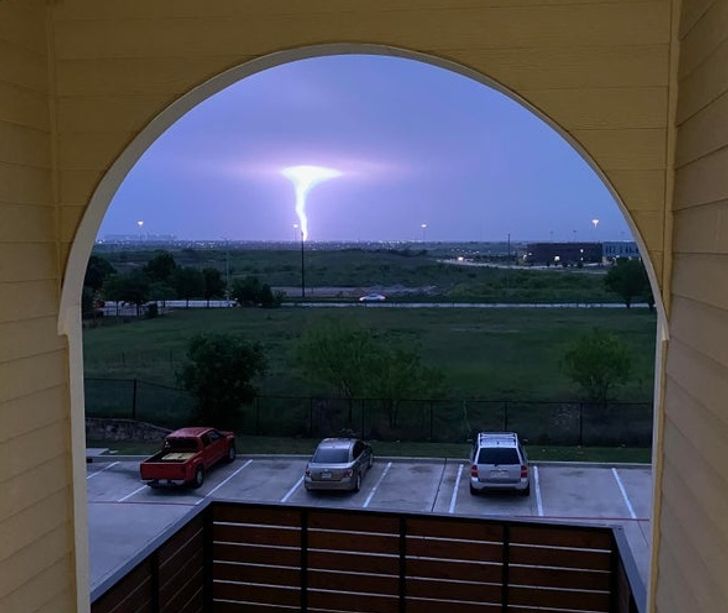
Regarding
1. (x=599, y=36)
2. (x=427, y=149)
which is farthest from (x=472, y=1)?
(x=427, y=149)

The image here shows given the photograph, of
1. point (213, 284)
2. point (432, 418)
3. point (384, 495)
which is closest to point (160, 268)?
point (213, 284)

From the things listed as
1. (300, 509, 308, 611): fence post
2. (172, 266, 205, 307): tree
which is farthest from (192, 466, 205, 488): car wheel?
(172, 266, 205, 307): tree

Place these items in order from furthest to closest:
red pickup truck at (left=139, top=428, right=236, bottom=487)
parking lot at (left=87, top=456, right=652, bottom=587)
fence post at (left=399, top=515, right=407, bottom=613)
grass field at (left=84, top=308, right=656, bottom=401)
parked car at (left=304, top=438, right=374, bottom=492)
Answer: grass field at (left=84, top=308, right=656, bottom=401) < red pickup truck at (left=139, top=428, right=236, bottom=487) < parked car at (left=304, top=438, right=374, bottom=492) < parking lot at (left=87, top=456, right=652, bottom=587) < fence post at (left=399, top=515, right=407, bottom=613)

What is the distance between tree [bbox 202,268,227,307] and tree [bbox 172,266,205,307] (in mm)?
153

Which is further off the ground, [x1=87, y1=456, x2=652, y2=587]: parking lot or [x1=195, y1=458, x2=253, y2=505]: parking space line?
[x1=87, y1=456, x2=652, y2=587]: parking lot

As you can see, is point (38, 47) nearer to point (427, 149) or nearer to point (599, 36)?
point (599, 36)

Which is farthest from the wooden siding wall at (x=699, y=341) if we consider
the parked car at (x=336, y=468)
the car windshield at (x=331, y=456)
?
the car windshield at (x=331, y=456)

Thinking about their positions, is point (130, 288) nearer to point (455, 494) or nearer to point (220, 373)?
point (220, 373)

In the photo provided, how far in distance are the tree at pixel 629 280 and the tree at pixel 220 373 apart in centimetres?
1195

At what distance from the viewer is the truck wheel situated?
27.8ft

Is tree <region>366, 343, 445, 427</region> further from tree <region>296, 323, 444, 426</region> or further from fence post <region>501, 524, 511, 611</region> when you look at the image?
fence post <region>501, 524, 511, 611</region>

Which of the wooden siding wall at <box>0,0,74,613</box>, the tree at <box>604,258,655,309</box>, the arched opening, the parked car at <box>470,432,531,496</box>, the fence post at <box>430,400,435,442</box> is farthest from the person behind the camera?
the tree at <box>604,258,655,309</box>

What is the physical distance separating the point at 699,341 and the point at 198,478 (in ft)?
26.4

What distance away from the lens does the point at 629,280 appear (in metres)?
19.3
